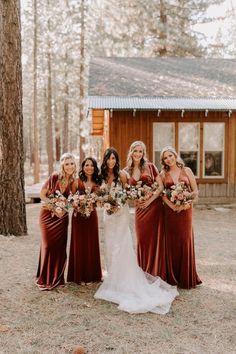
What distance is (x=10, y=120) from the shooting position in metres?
9.34

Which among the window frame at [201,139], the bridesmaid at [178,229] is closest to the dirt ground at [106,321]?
the bridesmaid at [178,229]

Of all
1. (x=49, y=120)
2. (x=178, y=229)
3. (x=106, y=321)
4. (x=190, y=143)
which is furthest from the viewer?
(x=49, y=120)

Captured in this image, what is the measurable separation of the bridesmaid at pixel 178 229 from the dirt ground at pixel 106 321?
0.90ft

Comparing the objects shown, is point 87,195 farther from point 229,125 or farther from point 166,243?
point 229,125

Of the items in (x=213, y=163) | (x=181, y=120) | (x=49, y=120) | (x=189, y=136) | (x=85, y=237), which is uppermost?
(x=49, y=120)

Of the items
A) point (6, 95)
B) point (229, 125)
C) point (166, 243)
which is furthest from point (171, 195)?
point (229, 125)

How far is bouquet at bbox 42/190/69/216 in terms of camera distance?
5.84 meters

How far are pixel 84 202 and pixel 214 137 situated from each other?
9984mm

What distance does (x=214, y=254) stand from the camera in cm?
845

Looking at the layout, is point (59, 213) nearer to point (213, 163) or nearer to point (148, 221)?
point (148, 221)

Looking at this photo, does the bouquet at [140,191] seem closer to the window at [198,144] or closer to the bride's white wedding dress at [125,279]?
the bride's white wedding dress at [125,279]

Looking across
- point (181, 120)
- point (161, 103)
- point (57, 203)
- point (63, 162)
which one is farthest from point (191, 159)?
point (57, 203)

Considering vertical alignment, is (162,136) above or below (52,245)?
above

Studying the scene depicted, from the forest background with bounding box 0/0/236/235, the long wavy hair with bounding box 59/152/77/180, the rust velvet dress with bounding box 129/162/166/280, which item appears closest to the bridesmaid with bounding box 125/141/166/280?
the rust velvet dress with bounding box 129/162/166/280
